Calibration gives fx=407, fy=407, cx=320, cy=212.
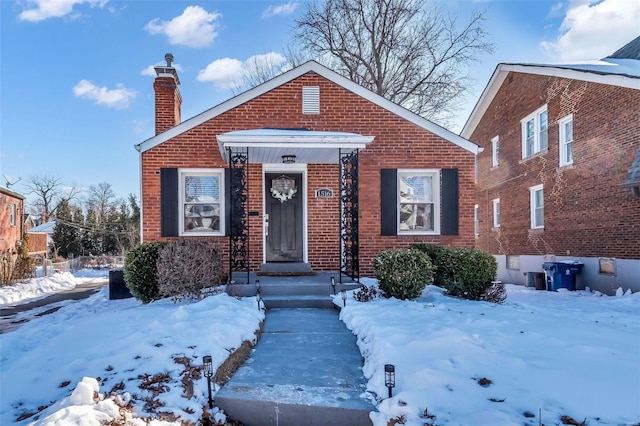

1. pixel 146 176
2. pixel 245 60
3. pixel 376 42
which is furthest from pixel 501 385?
pixel 245 60

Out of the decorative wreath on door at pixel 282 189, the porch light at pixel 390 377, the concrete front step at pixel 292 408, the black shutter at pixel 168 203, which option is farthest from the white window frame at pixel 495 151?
the concrete front step at pixel 292 408

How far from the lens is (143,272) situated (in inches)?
287

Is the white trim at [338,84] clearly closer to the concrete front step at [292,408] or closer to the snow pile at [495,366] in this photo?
the snow pile at [495,366]

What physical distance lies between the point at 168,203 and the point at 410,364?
21.6 ft

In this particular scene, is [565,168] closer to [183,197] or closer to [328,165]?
[328,165]

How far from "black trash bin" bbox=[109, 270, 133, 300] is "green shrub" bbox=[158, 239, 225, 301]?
403 centimetres

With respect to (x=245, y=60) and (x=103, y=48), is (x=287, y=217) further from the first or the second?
(x=245, y=60)

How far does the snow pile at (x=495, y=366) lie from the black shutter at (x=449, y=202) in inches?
141

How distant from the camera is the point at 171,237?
342 inches

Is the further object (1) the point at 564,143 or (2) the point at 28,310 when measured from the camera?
(1) the point at 564,143

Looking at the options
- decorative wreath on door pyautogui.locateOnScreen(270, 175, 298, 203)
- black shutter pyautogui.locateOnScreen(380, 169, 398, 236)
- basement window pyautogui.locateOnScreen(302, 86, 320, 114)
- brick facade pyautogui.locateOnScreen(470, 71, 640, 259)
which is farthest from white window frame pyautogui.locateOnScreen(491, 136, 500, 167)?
decorative wreath on door pyautogui.locateOnScreen(270, 175, 298, 203)

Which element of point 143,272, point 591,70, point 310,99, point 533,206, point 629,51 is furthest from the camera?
point 533,206

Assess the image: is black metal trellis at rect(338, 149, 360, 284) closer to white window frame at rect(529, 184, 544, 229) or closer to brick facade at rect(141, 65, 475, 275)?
brick facade at rect(141, 65, 475, 275)

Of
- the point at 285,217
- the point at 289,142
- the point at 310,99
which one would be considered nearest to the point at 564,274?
the point at 285,217
